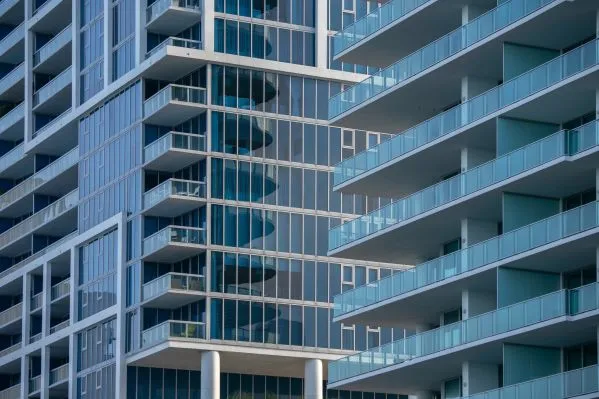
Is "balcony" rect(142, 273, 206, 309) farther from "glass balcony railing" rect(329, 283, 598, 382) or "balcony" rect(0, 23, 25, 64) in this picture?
"balcony" rect(0, 23, 25, 64)

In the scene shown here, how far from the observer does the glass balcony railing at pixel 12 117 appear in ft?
403

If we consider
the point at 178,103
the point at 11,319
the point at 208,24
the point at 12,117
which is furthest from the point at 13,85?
the point at 178,103

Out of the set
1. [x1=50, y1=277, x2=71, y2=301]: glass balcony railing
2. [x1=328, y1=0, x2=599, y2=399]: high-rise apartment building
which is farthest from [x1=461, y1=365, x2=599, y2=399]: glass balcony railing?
[x1=50, y1=277, x2=71, y2=301]: glass balcony railing

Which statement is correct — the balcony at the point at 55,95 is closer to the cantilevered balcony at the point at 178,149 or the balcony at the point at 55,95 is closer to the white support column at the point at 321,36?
the cantilevered balcony at the point at 178,149

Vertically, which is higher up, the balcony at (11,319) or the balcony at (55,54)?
the balcony at (55,54)

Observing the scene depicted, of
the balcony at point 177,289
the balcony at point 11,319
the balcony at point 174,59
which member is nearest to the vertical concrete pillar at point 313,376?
the balcony at point 177,289

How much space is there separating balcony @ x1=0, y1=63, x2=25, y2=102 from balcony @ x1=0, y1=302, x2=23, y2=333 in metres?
13.3

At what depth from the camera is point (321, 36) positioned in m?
104

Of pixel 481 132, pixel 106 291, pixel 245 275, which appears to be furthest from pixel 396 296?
pixel 106 291

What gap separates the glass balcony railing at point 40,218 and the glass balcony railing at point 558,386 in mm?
47832

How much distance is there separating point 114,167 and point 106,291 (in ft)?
21.0

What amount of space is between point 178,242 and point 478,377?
94.8ft

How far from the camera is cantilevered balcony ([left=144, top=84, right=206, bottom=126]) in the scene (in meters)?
101

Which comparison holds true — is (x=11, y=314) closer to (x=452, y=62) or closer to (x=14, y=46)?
(x=14, y=46)
